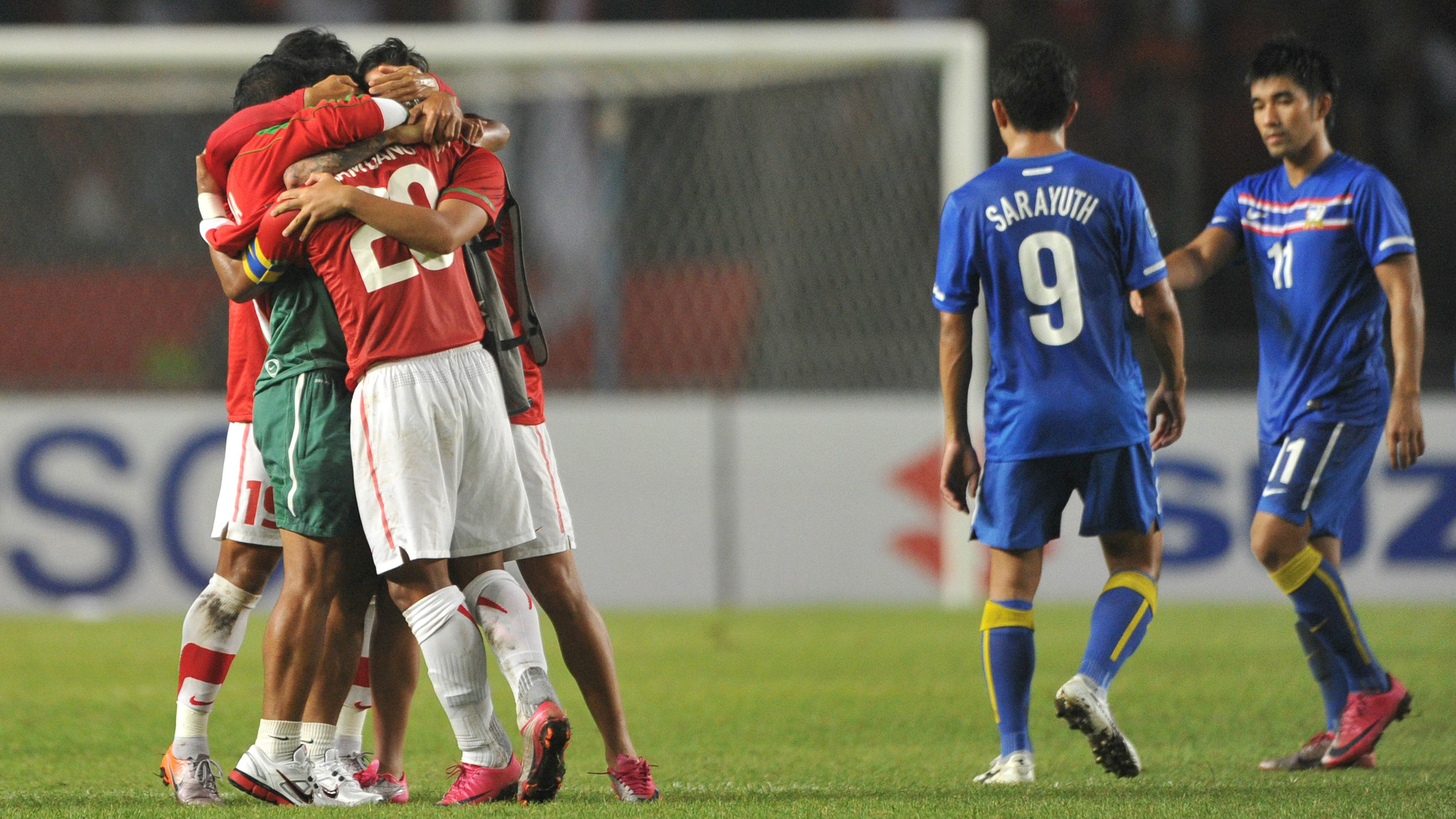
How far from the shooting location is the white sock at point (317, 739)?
3.91m

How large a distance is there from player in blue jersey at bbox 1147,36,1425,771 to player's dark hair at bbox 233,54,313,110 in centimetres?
242

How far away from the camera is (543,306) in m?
13.6

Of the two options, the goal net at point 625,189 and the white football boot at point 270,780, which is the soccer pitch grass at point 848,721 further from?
the goal net at point 625,189

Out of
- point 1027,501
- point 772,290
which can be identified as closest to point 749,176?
point 772,290

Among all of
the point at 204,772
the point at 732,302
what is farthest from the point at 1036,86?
the point at 732,302

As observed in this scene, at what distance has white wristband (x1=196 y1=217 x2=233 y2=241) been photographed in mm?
3973

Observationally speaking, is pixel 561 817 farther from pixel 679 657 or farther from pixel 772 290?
pixel 772 290

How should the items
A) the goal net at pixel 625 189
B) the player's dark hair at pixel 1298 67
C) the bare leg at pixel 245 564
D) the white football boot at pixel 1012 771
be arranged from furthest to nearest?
the goal net at pixel 625 189
the player's dark hair at pixel 1298 67
the bare leg at pixel 245 564
the white football boot at pixel 1012 771

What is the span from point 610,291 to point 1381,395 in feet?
29.6

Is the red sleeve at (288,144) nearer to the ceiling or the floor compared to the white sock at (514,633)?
nearer to the ceiling


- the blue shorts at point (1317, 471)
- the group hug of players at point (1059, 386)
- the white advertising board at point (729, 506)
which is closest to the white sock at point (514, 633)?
the group hug of players at point (1059, 386)

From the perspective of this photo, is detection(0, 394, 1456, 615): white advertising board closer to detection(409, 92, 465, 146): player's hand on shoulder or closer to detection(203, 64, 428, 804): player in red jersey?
detection(203, 64, 428, 804): player in red jersey

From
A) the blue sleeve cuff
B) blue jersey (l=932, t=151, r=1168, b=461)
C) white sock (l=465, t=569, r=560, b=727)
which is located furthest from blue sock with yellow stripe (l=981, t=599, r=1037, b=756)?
the blue sleeve cuff

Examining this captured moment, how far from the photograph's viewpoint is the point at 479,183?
389 centimetres
